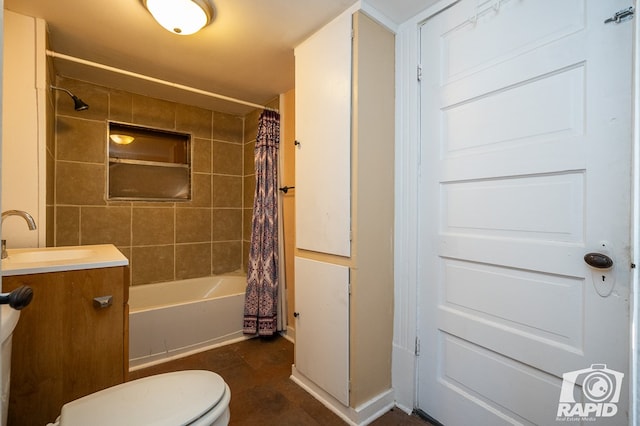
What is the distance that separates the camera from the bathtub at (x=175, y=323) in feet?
6.91

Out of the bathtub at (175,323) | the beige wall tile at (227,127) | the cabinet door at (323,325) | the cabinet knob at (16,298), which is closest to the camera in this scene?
the cabinet knob at (16,298)

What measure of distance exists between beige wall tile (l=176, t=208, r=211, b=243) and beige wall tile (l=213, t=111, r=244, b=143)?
0.84 metres

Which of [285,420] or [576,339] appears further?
[285,420]

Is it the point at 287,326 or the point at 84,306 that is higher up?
the point at 84,306

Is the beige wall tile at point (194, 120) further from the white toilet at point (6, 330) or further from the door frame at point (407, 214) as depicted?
the white toilet at point (6, 330)

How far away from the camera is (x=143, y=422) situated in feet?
2.83

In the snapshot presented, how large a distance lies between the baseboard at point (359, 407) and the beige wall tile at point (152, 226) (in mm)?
2018

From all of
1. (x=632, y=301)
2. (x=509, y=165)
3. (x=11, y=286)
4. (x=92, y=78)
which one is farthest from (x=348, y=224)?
(x=92, y=78)

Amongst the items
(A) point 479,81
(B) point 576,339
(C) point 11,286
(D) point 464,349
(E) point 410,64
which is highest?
(E) point 410,64

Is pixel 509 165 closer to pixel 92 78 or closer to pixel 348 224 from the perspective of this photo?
pixel 348 224

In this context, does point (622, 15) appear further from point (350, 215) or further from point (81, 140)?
point (81, 140)

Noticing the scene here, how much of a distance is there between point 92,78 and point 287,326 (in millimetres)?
2680

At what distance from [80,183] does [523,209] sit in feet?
10.5

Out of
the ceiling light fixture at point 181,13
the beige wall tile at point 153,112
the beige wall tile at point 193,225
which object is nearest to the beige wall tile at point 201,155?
the beige wall tile at point 153,112
